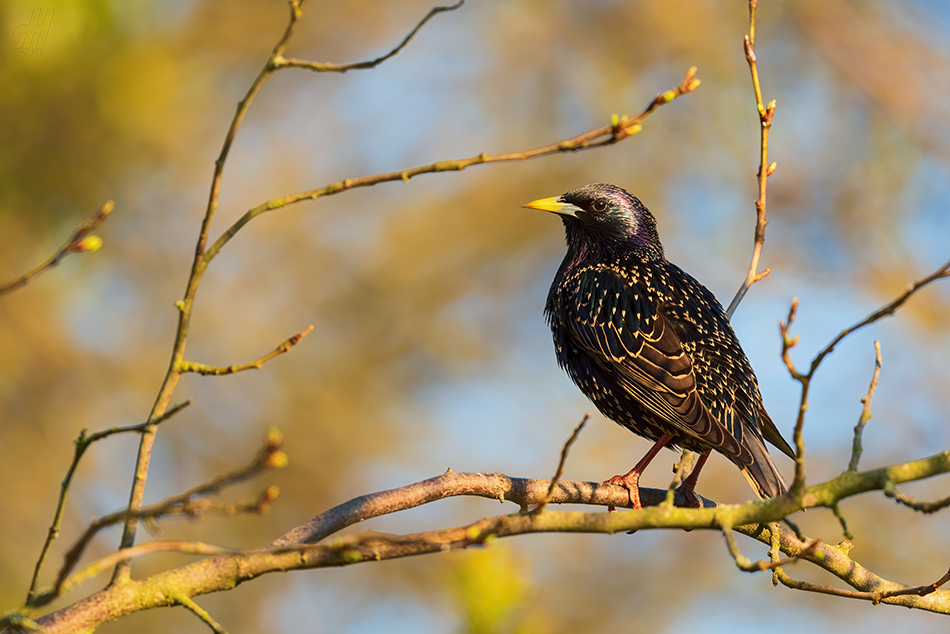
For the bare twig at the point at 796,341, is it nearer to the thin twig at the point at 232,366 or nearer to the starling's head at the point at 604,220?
the thin twig at the point at 232,366

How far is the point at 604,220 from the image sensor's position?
515 cm

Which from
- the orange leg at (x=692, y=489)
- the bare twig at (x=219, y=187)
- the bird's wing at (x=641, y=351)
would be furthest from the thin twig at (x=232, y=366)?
the bird's wing at (x=641, y=351)

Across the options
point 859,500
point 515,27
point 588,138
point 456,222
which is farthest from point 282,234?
point 588,138

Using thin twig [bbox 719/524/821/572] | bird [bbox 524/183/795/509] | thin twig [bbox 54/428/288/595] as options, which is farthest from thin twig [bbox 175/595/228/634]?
bird [bbox 524/183/795/509]

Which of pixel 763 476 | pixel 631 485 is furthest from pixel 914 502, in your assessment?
pixel 631 485

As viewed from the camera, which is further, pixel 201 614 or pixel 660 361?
pixel 660 361

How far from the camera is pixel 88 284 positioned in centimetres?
1013

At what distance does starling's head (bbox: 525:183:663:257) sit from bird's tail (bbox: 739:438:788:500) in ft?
5.02

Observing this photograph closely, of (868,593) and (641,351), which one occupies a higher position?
(641,351)

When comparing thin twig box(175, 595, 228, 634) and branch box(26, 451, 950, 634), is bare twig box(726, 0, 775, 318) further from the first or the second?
thin twig box(175, 595, 228, 634)

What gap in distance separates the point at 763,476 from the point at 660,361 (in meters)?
0.74

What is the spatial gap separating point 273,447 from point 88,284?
9316 millimetres

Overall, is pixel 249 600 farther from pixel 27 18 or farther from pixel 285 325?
pixel 27 18

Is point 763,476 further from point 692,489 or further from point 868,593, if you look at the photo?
point 868,593
